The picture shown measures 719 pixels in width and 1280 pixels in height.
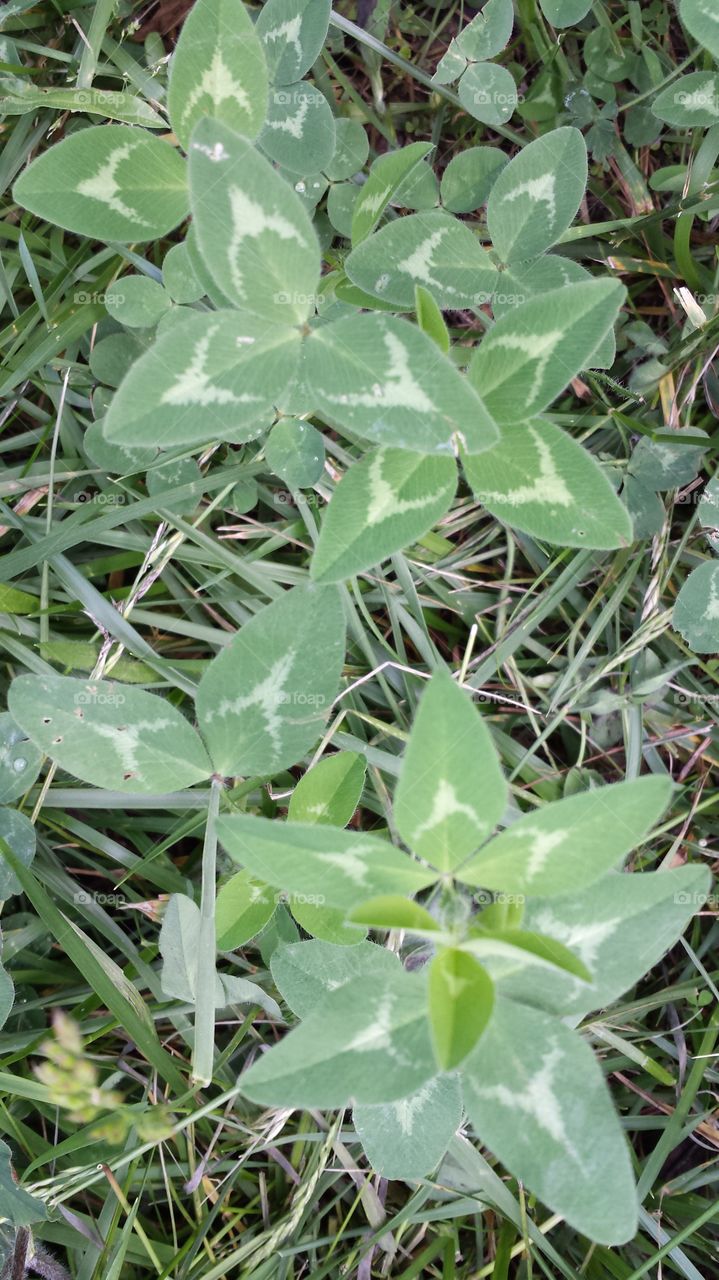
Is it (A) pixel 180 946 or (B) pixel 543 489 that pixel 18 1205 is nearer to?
(A) pixel 180 946

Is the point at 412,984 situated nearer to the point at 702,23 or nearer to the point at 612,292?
the point at 612,292

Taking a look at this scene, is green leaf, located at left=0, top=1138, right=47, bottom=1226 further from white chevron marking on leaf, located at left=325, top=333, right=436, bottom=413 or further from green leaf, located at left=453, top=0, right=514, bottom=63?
green leaf, located at left=453, top=0, right=514, bottom=63

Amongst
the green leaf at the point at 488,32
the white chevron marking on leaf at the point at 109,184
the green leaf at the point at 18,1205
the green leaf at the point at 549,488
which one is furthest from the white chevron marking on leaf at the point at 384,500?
the green leaf at the point at 18,1205

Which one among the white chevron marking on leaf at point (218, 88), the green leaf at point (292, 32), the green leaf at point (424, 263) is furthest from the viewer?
the green leaf at point (292, 32)

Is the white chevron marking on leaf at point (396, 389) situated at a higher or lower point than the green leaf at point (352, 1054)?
higher

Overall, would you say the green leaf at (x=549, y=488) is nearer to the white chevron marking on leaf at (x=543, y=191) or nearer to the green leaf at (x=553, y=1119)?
the white chevron marking on leaf at (x=543, y=191)

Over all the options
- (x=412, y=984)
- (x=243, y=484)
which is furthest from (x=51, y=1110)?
(x=243, y=484)
